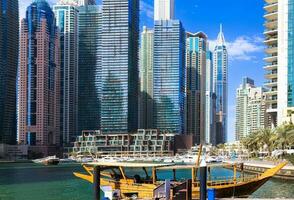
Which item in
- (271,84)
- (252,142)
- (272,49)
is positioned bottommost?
(252,142)

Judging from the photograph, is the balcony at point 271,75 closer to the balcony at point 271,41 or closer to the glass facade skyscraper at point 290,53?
the glass facade skyscraper at point 290,53

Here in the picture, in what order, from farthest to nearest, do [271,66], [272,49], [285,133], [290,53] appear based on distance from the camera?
[272,49] < [271,66] < [290,53] < [285,133]

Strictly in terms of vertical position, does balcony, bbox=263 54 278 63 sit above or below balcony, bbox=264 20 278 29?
below

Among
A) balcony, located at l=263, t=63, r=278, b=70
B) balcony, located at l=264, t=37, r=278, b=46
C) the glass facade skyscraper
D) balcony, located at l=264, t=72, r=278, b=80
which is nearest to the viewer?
the glass facade skyscraper

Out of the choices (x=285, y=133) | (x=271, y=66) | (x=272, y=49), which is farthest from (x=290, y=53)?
(x=285, y=133)

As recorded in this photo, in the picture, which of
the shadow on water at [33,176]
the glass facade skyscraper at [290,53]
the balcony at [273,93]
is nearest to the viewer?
the shadow on water at [33,176]

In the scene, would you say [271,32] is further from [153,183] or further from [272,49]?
[153,183]

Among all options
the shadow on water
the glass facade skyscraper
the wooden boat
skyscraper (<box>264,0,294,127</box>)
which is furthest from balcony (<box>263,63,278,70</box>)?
the wooden boat

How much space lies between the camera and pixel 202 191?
27.1 m

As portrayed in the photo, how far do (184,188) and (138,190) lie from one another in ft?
26.8

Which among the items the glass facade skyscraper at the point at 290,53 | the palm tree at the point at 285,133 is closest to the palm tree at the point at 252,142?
the glass facade skyscraper at the point at 290,53

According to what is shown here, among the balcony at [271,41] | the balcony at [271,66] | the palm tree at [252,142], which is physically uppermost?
the balcony at [271,41]

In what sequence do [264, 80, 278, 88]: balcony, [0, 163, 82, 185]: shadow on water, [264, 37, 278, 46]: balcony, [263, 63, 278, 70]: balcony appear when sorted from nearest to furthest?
[0, 163, 82, 185]: shadow on water < [264, 80, 278, 88]: balcony < [263, 63, 278, 70]: balcony < [264, 37, 278, 46]: balcony

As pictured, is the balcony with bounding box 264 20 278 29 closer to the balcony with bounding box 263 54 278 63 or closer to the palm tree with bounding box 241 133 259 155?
the balcony with bounding box 263 54 278 63
